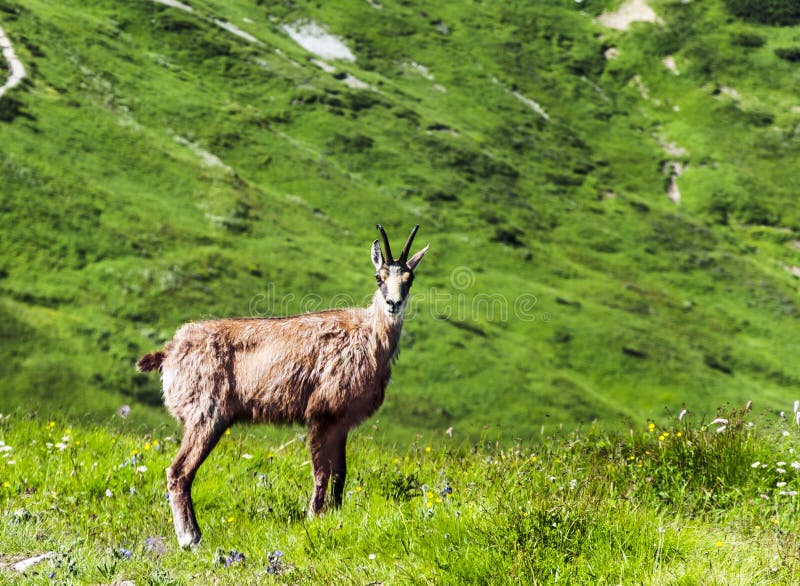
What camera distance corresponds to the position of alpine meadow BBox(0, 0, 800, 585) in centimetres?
783

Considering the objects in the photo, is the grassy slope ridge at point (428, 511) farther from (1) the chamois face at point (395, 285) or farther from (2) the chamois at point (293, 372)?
(1) the chamois face at point (395, 285)

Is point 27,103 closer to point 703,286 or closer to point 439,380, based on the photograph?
Answer: point 439,380

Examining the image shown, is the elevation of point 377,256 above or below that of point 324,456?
above

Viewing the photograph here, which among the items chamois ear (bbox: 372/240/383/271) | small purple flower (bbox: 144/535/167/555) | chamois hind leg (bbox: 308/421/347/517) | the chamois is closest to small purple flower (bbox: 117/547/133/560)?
small purple flower (bbox: 144/535/167/555)

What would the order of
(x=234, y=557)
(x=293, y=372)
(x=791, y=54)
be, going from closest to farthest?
(x=234, y=557), (x=293, y=372), (x=791, y=54)

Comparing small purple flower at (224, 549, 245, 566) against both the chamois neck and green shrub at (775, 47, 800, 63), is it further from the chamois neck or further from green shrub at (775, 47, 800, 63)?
green shrub at (775, 47, 800, 63)

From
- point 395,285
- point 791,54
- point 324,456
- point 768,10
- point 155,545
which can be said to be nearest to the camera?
point 155,545

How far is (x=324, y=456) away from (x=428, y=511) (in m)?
2.12

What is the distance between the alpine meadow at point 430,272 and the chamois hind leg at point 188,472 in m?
0.19

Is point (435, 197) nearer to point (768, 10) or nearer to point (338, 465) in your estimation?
point (338, 465)

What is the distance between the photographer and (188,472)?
9055 millimetres

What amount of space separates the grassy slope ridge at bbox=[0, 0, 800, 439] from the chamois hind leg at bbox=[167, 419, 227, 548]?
1775 cm

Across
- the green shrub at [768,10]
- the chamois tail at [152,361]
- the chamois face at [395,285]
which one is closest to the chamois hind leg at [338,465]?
the chamois face at [395,285]

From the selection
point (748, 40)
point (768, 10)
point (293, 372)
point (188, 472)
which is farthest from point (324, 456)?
point (768, 10)
